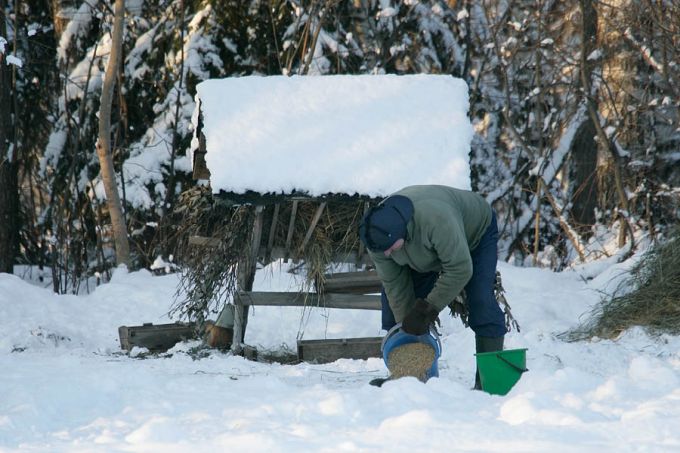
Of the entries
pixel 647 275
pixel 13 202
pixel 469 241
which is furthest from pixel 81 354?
pixel 13 202

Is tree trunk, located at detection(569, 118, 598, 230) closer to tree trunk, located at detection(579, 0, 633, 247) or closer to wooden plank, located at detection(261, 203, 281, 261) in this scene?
tree trunk, located at detection(579, 0, 633, 247)

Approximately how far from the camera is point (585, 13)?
11812 millimetres

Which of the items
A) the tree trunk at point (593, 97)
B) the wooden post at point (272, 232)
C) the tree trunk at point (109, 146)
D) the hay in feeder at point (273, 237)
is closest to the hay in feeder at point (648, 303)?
the hay in feeder at point (273, 237)

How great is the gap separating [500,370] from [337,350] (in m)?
2.73

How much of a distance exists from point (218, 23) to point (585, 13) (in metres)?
5.20

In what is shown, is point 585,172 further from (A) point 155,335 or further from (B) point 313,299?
(A) point 155,335

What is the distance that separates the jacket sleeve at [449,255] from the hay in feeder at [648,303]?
9.78 feet

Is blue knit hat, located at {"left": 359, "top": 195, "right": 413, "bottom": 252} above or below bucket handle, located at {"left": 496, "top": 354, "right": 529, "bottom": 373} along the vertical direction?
above

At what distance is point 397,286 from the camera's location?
546 centimetres

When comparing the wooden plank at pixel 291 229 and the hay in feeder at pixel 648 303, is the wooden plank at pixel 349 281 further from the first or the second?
the hay in feeder at pixel 648 303

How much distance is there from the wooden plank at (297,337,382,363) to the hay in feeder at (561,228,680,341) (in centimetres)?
185

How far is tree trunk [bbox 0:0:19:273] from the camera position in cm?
1259

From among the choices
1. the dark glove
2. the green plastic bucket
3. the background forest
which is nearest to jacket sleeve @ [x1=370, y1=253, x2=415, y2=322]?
the dark glove

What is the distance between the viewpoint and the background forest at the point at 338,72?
39.6 ft
